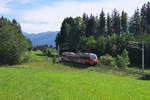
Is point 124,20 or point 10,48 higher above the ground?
point 124,20

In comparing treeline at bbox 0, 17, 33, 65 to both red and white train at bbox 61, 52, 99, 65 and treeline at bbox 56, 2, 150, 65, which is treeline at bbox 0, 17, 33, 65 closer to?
red and white train at bbox 61, 52, 99, 65

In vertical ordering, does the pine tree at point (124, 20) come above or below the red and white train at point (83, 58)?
above

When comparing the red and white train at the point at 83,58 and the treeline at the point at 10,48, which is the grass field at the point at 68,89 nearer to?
the red and white train at the point at 83,58

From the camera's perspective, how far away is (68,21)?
83.7 metres

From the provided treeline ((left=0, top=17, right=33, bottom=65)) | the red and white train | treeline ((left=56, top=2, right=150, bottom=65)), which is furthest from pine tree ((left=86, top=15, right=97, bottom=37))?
treeline ((left=0, top=17, right=33, bottom=65))

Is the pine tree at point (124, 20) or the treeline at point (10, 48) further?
the pine tree at point (124, 20)

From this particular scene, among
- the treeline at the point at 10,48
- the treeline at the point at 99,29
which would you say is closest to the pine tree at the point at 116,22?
the treeline at the point at 99,29

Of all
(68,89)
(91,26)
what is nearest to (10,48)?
(68,89)

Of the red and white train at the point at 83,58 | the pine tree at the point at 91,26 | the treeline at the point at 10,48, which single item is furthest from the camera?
the pine tree at the point at 91,26

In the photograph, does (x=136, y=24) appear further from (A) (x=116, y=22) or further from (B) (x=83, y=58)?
(B) (x=83, y=58)

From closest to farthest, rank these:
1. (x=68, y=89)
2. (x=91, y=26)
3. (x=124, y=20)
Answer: (x=68, y=89) < (x=124, y=20) < (x=91, y=26)

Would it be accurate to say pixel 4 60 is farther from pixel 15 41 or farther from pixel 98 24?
pixel 98 24

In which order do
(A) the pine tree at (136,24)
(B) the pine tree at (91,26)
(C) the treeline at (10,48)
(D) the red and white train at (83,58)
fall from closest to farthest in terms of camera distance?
(D) the red and white train at (83,58) → (C) the treeline at (10,48) → (A) the pine tree at (136,24) → (B) the pine tree at (91,26)

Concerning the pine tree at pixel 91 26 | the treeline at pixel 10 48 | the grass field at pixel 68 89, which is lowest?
the grass field at pixel 68 89
